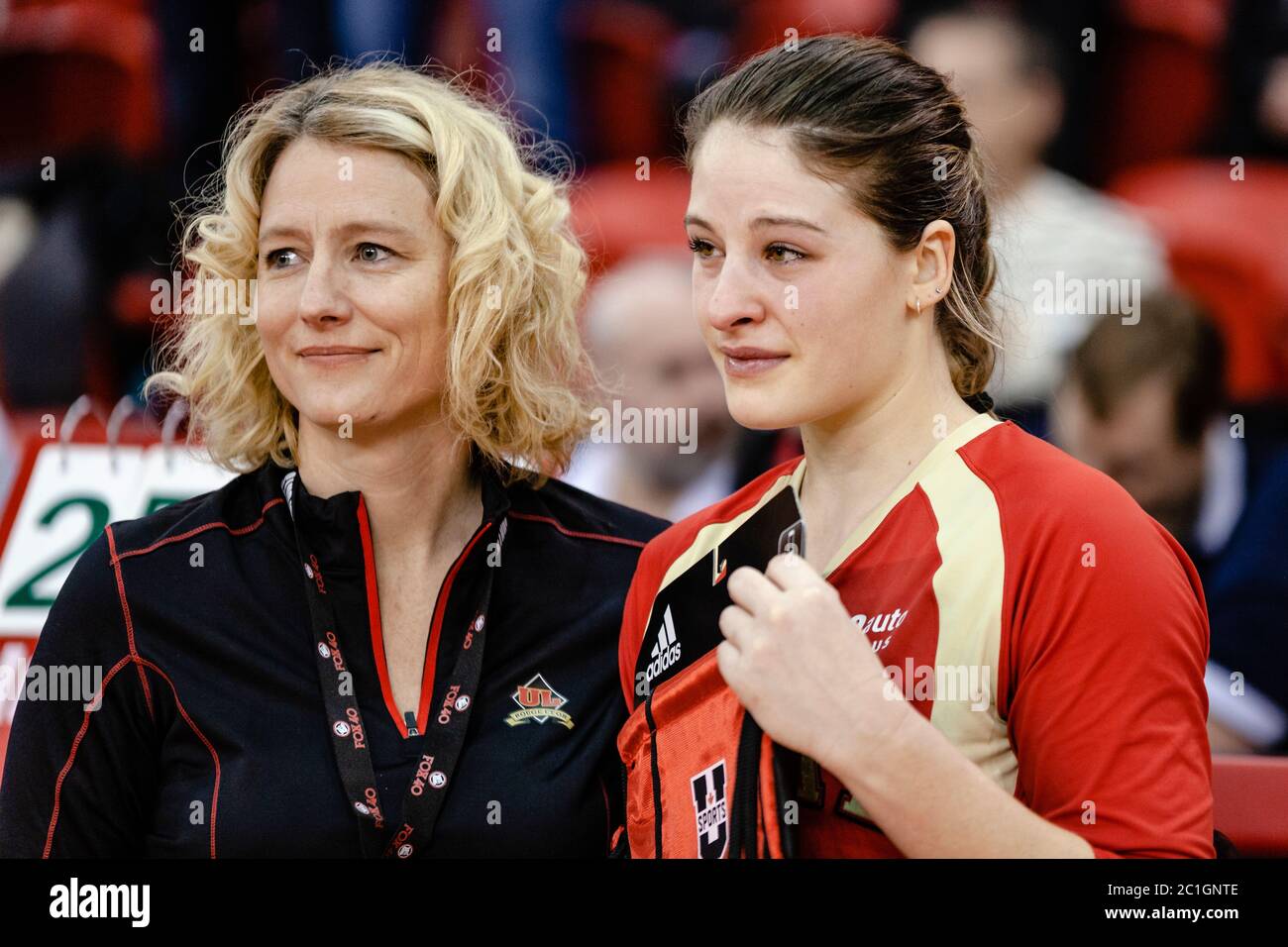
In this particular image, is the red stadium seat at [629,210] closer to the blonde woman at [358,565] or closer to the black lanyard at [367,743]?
the blonde woman at [358,565]

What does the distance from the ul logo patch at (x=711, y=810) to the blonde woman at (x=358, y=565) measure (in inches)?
11.5

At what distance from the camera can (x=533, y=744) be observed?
6.64ft

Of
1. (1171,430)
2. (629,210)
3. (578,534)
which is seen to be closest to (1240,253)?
(1171,430)

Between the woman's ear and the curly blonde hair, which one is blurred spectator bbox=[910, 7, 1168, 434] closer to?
the curly blonde hair

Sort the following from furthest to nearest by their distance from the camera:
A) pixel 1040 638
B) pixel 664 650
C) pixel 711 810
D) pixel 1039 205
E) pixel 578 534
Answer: pixel 1039 205, pixel 578 534, pixel 664 650, pixel 711 810, pixel 1040 638

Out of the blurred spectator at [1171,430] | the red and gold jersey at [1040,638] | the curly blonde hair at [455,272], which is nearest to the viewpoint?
the red and gold jersey at [1040,638]

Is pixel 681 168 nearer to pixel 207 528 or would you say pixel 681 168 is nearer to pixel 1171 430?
pixel 1171 430

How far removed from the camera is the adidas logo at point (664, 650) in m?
1.88

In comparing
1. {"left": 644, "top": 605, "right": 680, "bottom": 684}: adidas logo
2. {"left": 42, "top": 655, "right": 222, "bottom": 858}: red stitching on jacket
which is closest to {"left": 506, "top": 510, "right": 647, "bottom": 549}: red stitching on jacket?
{"left": 644, "top": 605, "right": 680, "bottom": 684}: adidas logo

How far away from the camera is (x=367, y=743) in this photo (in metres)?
1.96

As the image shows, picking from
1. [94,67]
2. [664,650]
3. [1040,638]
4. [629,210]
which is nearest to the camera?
[1040,638]

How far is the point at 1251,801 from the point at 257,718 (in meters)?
1.35

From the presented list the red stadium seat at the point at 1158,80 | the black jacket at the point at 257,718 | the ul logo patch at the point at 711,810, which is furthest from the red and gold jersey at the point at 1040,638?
the red stadium seat at the point at 1158,80
